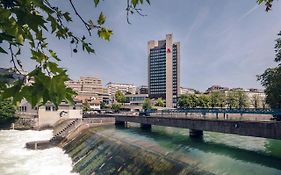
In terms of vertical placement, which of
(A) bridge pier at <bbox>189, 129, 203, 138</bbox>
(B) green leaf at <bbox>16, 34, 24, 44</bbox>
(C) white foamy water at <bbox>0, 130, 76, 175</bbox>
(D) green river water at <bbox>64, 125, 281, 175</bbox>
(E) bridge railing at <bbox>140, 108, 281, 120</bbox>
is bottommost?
(C) white foamy water at <bbox>0, 130, 76, 175</bbox>

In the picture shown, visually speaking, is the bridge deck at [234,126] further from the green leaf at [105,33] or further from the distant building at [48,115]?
the distant building at [48,115]

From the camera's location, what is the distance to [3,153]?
42500mm

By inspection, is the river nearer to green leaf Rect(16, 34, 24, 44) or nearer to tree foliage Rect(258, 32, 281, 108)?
tree foliage Rect(258, 32, 281, 108)

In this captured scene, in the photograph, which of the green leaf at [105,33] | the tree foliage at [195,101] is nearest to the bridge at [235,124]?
the green leaf at [105,33]

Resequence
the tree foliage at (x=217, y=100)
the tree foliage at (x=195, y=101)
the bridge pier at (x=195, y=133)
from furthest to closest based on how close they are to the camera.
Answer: the tree foliage at (x=195, y=101)
the tree foliage at (x=217, y=100)
the bridge pier at (x=195, y=133)

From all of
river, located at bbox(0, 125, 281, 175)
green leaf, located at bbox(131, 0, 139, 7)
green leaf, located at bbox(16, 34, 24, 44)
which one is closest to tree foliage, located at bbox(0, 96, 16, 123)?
river, located at bbox(0, 125, 281, 175)

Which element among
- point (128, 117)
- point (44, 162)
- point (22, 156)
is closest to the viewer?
point (44, 162)

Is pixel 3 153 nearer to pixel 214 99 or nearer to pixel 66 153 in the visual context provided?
pixel 66 153

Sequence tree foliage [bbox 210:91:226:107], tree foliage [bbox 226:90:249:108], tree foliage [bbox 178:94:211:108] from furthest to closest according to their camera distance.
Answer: tree foliage [bbox 178:94:211:108] → tree foliage [bbox 210:91:226:107] → tree foliage [bbox 226:90:249:108]

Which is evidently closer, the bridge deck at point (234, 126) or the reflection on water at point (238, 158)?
the reflection on water at point (238, 158)

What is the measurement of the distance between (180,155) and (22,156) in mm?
23923

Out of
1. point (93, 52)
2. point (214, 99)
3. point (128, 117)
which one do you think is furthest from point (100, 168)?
point (214, 99)

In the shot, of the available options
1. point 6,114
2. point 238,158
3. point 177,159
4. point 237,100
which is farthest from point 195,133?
point 237,100

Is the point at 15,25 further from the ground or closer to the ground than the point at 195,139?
further from the ground
